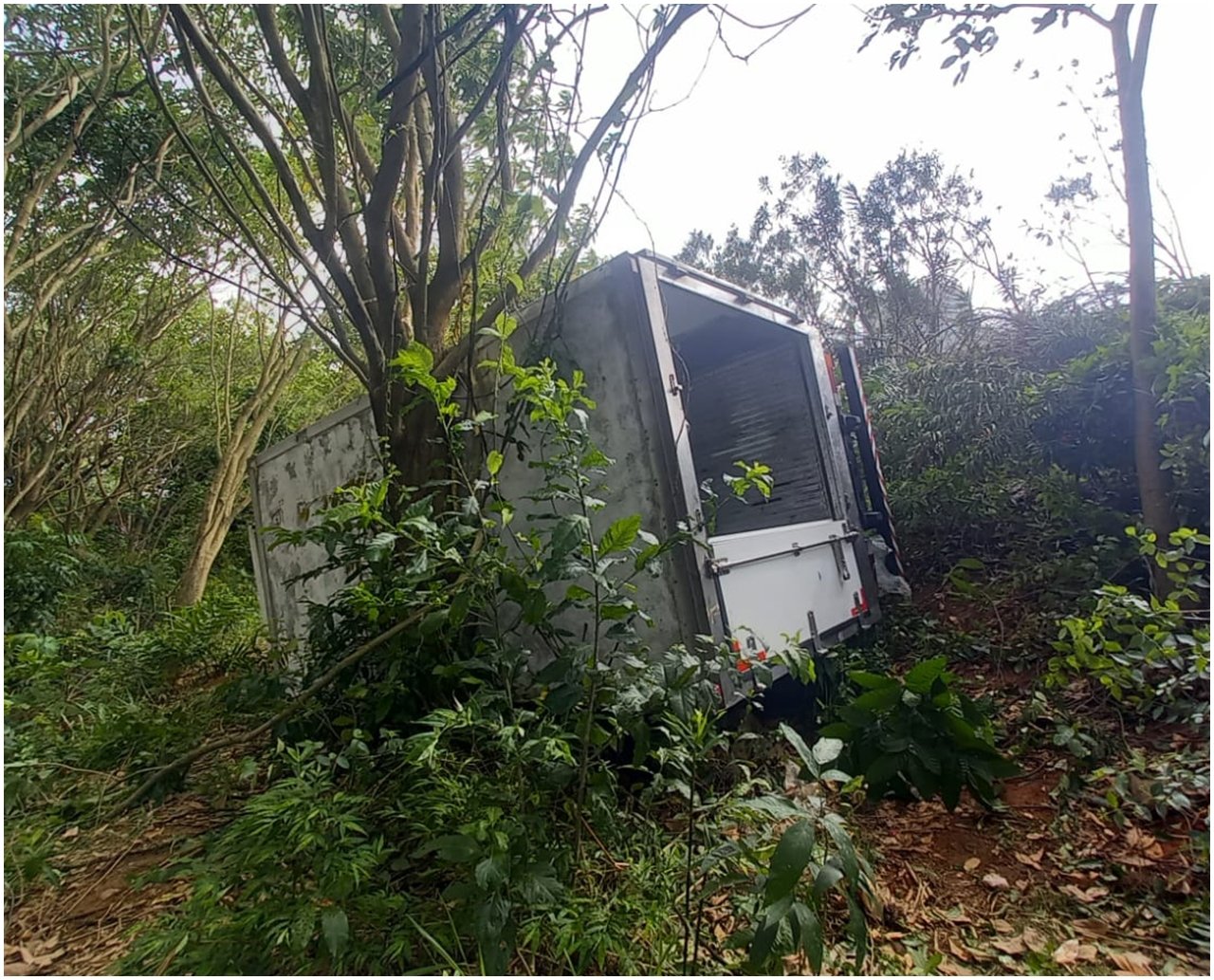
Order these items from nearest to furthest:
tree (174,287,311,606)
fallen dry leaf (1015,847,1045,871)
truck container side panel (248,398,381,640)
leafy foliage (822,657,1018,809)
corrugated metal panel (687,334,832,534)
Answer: fallen dry leaf (1015,847,1045,871) → leafy foliage (822,657,1018,809) → truck container side panel (248,398,381,640) → corrugated metal panel (687,334,832,534) → tree (174,287,311,606)

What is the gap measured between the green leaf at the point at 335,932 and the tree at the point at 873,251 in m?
6.93

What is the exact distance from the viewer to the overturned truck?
2639mm

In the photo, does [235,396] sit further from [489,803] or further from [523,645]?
[489,803]

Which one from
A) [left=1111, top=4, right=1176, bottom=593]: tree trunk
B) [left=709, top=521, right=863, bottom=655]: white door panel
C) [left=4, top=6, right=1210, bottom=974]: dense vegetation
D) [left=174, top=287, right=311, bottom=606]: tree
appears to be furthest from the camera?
[left=174, top=287, right=311, bottom=606]: tree

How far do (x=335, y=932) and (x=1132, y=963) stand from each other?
1.94 m

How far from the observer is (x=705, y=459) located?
435 centimetres

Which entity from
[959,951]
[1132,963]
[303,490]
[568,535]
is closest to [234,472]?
[303,490]

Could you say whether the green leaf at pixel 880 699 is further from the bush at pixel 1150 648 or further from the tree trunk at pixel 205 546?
the tree trunk at pixel 205 546

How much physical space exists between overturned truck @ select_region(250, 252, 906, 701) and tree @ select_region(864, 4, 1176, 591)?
4.36 ft

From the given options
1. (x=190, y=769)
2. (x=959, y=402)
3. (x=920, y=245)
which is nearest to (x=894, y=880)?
(x=190, y=769)

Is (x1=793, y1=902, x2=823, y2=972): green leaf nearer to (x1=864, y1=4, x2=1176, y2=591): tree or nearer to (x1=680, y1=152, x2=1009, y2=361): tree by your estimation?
(x1=864, y1=4, x2=1176, y2=591): tree

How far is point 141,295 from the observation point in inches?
381

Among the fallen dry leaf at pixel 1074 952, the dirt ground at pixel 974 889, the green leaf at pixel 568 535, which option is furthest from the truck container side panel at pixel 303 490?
the fallen dry leaf at pixel 1074 952

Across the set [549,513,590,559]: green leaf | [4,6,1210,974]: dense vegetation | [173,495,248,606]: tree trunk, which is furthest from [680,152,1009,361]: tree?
[173,495,248,606]: tree trunk
